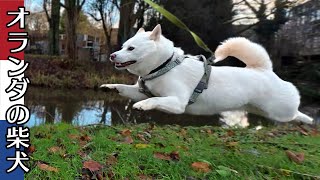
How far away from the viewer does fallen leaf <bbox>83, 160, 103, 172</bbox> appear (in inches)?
90.7

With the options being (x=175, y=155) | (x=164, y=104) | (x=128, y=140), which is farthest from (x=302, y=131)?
(x=164, y=104)

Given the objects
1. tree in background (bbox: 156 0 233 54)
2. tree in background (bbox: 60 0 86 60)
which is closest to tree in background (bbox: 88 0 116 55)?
tree in background (bbox: 60 0 86 60)

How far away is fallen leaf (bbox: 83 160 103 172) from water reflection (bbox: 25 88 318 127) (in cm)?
378

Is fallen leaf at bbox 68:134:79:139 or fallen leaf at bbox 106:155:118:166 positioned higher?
fallen leaf at bbox 106:155:118:166

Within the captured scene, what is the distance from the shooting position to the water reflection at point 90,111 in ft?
23.7

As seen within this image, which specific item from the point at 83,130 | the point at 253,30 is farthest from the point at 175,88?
the point at 253,30

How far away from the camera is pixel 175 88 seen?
2.10m

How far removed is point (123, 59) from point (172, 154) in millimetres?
826

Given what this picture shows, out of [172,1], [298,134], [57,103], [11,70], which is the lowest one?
[57,103]

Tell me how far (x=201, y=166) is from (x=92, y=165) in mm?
664

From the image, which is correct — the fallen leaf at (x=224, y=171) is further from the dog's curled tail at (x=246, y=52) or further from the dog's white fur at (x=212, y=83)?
the dog's curled tail at (x=246, y=52)

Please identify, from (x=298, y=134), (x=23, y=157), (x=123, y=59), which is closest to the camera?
(x=23, y=157)

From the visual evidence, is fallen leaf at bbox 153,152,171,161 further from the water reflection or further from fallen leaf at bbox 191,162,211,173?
the water reflection

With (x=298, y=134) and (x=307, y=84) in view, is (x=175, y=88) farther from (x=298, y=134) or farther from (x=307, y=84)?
(x=307, y=84)
